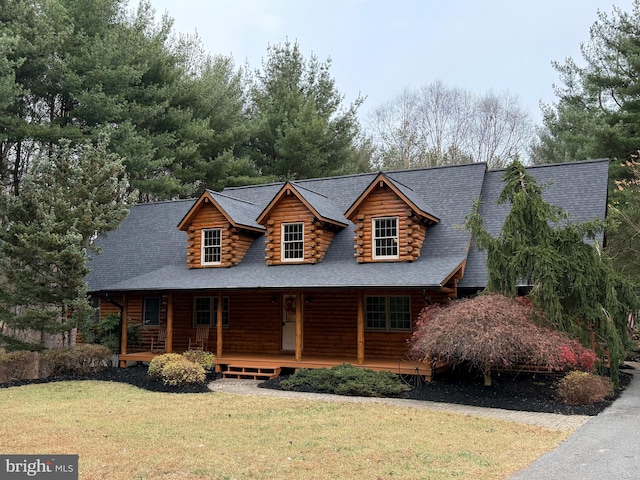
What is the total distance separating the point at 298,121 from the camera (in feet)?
107

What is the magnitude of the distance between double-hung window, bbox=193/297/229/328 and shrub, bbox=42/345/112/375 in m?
3.46

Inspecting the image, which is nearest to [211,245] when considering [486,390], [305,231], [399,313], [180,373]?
[305,231]

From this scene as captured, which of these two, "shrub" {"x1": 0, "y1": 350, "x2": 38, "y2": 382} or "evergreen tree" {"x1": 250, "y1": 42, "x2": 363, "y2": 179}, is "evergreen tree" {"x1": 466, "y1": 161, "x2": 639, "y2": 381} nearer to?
"shrub" {"x1": 0, "y1": 350, "x2": 38, "y2": 382}

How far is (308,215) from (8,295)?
10028 mm

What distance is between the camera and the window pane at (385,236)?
1758cm

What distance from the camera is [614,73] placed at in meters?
28.7

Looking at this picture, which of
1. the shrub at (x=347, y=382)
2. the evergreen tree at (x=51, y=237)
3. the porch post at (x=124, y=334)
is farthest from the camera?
the porch post at (x=124, y=334)

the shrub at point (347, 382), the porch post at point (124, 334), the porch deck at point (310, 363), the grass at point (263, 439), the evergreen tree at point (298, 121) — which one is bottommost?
the grass at point (263, 439)

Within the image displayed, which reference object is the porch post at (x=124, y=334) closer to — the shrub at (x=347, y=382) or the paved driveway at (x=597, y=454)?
the shrub at (x=347, y=382)

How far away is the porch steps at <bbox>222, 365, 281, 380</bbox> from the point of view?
16609 mm

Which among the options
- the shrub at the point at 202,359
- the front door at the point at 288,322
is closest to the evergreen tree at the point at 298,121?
A: the front door at the point at 288,322

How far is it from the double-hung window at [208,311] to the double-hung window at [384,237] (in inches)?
236

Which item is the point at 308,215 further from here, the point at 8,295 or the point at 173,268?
the point at 8,295

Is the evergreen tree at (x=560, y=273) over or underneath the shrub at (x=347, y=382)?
over
